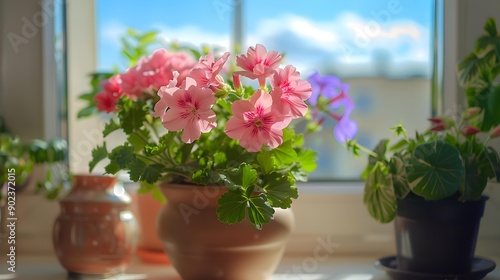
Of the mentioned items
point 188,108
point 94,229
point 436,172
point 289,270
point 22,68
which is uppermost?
point 22,68

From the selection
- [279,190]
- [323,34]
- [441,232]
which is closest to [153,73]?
[279,190]

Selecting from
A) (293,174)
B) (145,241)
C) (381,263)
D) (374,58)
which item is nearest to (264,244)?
(293,174)

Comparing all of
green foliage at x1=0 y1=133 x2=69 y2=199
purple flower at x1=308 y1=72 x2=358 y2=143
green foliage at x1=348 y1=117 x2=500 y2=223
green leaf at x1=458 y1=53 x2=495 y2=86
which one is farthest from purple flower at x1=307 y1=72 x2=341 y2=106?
green foliage at x1=0 y1=133 x2=69 y2=199

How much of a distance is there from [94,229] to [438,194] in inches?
23.7

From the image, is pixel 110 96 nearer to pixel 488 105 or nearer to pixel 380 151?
pixel 380 151

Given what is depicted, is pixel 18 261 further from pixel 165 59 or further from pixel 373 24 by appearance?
pixel 373 24

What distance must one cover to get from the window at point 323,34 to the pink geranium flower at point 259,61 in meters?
0.59

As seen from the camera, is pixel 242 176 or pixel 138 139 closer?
pixel 242 176

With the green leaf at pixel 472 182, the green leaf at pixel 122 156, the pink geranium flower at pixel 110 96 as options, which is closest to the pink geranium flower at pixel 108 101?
the pink geranium flower at pixel 110 96

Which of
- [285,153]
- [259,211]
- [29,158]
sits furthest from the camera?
[29,158]

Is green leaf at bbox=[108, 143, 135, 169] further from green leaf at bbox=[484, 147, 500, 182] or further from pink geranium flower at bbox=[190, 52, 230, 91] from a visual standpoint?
green leaf at bbox=[484, 147, 500, 182]

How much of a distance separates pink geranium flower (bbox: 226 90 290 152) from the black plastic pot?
0.32 metres

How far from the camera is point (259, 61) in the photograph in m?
0.87

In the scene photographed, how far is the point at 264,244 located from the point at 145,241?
1.35 ft
